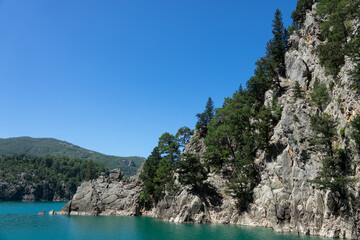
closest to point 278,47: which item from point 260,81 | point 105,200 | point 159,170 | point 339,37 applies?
point 260,81

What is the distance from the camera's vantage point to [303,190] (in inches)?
1751

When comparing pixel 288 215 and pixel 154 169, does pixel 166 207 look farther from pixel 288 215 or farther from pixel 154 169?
pixel 288 215

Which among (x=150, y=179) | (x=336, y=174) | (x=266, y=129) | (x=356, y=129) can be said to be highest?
(x=266, y=129)

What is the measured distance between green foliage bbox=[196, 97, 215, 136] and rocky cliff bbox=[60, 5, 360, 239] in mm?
25735

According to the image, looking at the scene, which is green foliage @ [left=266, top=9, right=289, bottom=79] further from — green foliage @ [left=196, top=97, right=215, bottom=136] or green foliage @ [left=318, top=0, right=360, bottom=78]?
green foliage @ [left=196, top=97, right=215, bottom=136]

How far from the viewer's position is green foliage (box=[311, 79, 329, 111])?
48.6 metres

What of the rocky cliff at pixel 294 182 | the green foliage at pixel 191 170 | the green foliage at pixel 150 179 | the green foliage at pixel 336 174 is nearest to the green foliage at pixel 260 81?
the rocky cliff at pixel 294 182

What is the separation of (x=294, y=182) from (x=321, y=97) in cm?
1774

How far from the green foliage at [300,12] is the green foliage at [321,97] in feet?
111

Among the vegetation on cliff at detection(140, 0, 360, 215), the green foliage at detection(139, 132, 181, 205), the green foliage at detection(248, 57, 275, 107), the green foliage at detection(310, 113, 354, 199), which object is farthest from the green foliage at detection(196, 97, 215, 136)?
the green foliage at detection(310, 113, 354, 199)

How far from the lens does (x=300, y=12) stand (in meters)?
75.7

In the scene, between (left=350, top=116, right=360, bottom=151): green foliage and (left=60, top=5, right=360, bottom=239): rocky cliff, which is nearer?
(left=350, top=116, right=360, bottom=151): green foliage

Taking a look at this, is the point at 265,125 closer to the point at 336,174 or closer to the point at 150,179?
the point at 336,174

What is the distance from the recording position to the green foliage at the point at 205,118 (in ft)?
306
